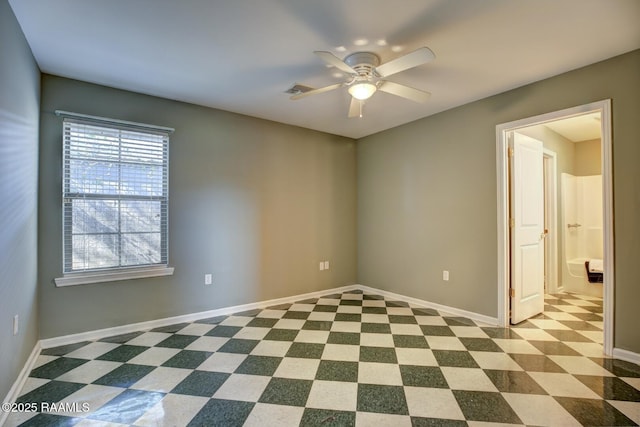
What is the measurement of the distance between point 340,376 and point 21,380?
7.12 feet

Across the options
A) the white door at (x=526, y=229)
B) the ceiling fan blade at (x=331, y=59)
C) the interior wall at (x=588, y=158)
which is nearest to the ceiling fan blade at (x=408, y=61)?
the ceiling fan blade at (x=331, y=59)

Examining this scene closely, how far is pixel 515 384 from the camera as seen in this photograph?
206 centimetres

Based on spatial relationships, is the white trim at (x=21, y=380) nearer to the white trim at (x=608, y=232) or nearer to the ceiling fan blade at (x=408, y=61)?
the ceiling fan blade at (x=408, y=61)

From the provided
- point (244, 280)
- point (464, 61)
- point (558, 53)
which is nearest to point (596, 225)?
point (558, 53)

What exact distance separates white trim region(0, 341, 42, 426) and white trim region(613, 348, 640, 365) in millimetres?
4177

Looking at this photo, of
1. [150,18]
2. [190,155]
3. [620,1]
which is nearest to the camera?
[620,1]

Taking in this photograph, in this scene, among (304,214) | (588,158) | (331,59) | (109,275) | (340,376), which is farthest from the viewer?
(588,158)

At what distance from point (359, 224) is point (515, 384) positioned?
3.08 meters

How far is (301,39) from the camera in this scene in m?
2.18

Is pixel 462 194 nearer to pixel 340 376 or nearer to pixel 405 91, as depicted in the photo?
pixel 405 91

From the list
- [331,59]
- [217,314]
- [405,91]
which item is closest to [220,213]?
[217,314]

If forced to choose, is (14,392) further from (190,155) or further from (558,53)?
(558,53)

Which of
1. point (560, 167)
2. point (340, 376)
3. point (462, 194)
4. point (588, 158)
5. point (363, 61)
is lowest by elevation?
point (340, 376)

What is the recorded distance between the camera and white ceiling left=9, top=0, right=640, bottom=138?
187cm
